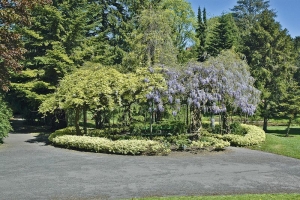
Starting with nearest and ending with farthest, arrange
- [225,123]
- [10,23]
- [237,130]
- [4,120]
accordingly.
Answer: [10,23] → [4,120] → [237,130] → [225,123]

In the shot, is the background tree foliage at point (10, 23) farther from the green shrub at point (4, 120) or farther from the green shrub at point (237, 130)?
the green shrub at point (237, 130)

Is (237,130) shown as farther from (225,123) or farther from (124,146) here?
(124,146)

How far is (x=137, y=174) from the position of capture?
984 cm

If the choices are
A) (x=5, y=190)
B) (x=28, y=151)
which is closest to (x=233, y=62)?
(x=28, y=151)

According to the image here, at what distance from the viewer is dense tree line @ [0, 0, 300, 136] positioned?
50.5ft

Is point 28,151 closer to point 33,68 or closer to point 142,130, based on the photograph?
point 142,130

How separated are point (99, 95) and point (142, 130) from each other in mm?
5140

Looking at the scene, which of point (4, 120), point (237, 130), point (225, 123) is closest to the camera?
point (4, 120)

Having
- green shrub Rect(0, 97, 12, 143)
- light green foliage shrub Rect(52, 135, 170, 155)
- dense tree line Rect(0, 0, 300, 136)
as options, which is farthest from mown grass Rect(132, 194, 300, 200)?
green shrub Rect(0, 97, 12, 143)

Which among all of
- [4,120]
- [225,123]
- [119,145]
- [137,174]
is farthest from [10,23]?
[225,123]

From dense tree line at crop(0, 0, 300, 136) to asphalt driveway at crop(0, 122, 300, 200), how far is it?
3580mm

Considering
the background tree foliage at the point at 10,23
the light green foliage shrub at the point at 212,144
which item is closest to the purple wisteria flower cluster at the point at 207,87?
the light green foliage shrub at the point at 212,144

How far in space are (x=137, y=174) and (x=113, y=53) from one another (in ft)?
57.1

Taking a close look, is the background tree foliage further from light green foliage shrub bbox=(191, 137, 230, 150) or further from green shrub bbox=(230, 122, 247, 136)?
green shrub bbox=(230, 122, 247, 136)
